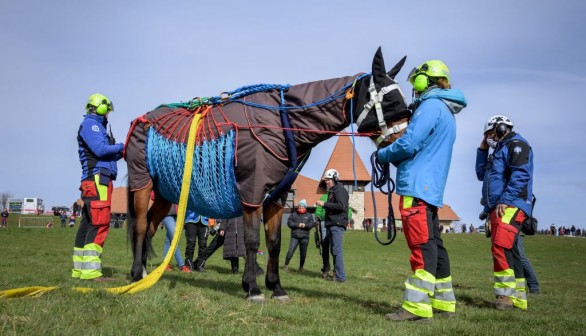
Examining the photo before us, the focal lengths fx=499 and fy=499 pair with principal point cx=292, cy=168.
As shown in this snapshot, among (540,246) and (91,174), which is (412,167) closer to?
(91,174)

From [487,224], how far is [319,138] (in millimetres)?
3684

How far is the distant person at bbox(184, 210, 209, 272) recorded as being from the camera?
1195 centimetres

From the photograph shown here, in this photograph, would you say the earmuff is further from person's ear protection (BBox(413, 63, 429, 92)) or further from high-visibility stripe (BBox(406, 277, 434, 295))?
high-visibility stripe (BBox(406, 277, 434, 295))

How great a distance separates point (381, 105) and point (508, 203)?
287cm

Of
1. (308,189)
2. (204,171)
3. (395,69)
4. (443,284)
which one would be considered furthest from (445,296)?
(308,189)

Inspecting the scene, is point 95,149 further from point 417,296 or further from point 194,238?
point 417,296

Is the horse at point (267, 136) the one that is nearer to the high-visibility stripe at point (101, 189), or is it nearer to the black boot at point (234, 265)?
the high-visibility stripe at point (101, 189)

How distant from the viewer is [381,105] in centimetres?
576

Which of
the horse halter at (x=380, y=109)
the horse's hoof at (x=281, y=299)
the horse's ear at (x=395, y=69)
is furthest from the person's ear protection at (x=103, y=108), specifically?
the horse's ear at (x=395, y=69)

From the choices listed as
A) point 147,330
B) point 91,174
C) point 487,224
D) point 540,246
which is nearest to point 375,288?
point 487,224

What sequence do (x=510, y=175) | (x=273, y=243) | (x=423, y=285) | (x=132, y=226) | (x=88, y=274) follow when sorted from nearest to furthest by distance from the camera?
(x=423, y=285), (x=273, y=243), (x=510, y=175), (x=88, y=274), (x=132, y=226)

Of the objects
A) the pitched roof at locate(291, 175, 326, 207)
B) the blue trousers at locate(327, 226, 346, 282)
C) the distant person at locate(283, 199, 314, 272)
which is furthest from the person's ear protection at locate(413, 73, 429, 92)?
the pitched roof at locate(291, 175, 326, 207)

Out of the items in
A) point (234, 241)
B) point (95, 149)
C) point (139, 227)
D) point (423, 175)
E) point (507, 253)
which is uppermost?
point (95, 149)

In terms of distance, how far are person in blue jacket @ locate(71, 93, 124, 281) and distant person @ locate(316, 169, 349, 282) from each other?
16.7ft
